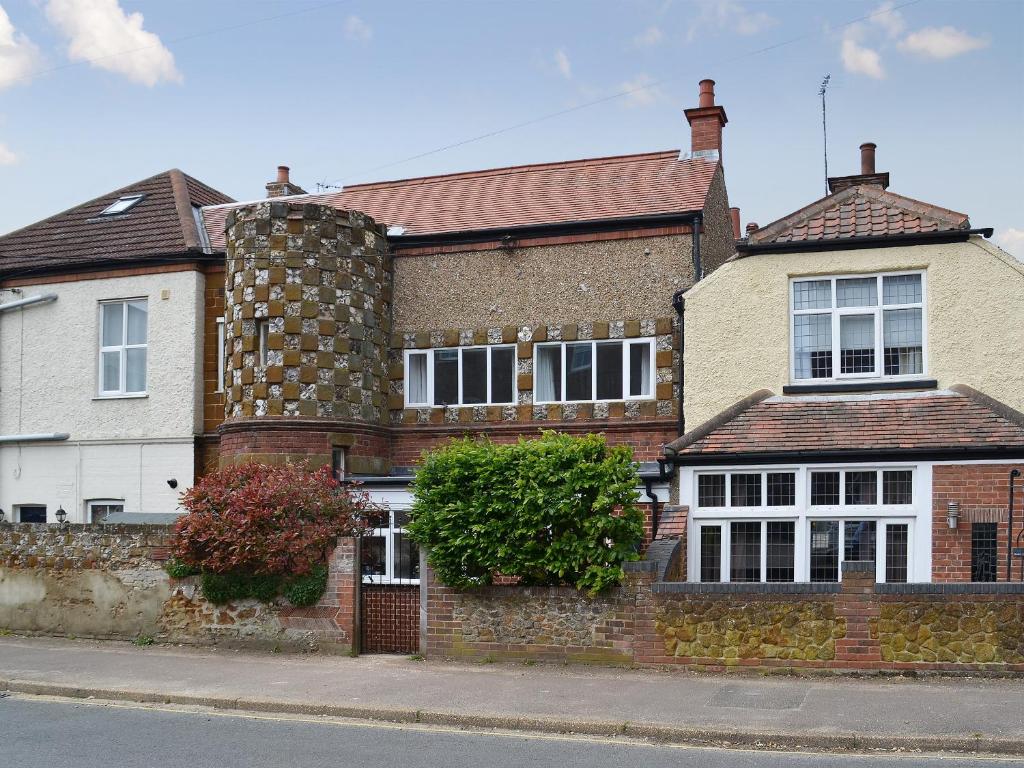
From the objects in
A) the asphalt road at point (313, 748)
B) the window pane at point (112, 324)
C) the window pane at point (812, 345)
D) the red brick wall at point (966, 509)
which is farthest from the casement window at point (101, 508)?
the red brick wall at point (966, 509)

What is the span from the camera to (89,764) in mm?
9469

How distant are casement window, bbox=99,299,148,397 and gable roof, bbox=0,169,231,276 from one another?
1037mm

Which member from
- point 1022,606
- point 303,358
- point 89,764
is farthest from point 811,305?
point 89,764

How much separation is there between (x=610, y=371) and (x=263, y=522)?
25.6 ft

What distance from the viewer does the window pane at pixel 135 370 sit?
2356 cm

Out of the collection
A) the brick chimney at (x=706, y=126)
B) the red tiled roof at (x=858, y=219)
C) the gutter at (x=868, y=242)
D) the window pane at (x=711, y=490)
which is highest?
the brick chimney at (x=706, y=126)

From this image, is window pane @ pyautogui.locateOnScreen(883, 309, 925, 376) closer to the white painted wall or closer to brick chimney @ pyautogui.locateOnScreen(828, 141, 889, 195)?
brick chimney @ pyautogui.locateOnScreen(828, 141, 889, 195)

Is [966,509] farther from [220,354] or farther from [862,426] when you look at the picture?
[220,354]

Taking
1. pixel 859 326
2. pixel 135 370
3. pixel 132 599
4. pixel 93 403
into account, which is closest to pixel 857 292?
pixel 859 326

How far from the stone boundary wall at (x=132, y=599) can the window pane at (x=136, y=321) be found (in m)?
6.39

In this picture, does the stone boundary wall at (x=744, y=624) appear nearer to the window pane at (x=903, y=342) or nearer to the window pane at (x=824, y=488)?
the window pane at (x=824, y=488)

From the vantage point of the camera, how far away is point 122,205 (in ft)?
84.5

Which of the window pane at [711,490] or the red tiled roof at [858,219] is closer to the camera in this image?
the window pane at [711,490]

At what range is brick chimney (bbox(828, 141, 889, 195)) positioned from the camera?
21297 mm
